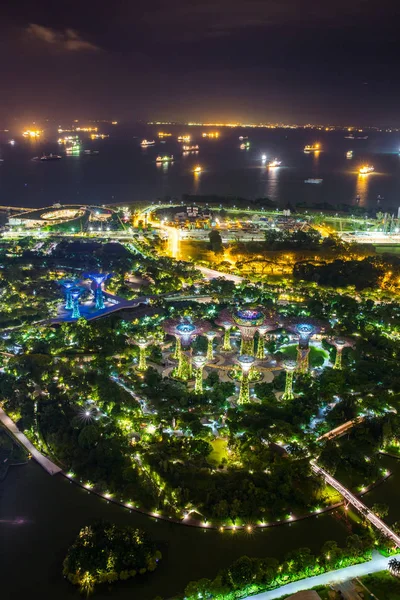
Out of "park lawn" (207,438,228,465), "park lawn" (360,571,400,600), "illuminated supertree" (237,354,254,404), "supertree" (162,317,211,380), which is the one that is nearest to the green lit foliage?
"park lawn" (207,438,228,465)

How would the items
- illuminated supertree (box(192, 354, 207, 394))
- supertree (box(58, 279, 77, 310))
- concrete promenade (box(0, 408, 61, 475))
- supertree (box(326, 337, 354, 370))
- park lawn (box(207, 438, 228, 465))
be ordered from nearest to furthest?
concrete promenade (box(0, 408, 61, 475)), park lawn (box(207, 438, 228, 465)), illuminated supertree (box(192, 354, 207, 394)), supertree (box(326, 337, 354, 370)), supertree (box(58, 279, 77, 310))

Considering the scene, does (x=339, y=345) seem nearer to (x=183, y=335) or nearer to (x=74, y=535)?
(x=183, y=335)

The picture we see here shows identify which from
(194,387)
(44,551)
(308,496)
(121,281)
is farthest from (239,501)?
(121,281)

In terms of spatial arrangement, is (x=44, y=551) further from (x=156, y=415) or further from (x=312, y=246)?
(x=312, y=246)

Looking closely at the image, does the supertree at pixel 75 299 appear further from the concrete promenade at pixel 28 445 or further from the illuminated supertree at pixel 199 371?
the illuminated supertree at pixel 199 371

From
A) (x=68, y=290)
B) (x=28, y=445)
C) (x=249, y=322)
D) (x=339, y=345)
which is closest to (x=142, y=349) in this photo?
(x=249, y=322)

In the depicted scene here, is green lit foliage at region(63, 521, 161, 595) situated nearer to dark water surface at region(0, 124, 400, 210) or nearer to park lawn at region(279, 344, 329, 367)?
park lawn at region(279, 344, 329, 367)
